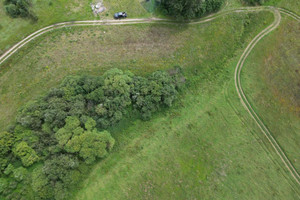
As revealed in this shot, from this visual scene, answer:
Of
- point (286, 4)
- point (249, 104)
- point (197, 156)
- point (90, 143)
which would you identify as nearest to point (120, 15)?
point (90, 143)

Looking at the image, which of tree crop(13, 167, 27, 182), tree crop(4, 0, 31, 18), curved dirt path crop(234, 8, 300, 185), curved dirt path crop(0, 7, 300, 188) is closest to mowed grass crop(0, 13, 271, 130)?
curved dirt path crop(0, 7, 300, 188)

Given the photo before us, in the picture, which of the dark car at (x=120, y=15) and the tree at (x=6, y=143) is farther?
the dark car at (x=120, y=15)

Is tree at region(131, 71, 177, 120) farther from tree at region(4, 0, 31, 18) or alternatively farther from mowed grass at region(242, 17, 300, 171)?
tree at region(4, 0, 31, 18)

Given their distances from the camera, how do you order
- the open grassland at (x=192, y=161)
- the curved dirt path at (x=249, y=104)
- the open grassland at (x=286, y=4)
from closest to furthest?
the open grassland at (x=192, y=161)
the curved dirt path at (x=249, y=104)
the open grassland at (x=286, y=4)

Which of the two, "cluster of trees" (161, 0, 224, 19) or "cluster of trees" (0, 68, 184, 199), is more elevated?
"cluster of trees" (161, 0, 224, 19)

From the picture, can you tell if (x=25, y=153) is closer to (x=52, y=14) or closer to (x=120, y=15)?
(x=52, y=14)

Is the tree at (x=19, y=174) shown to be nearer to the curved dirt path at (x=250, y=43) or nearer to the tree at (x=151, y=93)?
the tree at (x=151, y=93)

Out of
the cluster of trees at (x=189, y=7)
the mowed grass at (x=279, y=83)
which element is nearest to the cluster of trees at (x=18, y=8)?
the cluster of trees at (x=189, y=7)
